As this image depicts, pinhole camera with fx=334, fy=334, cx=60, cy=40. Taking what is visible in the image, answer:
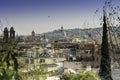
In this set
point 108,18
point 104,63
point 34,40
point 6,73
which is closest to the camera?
point 6,73

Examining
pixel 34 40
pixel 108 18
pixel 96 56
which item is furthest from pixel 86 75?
pixel 34 40

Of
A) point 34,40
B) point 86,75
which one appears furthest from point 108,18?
point 34,40

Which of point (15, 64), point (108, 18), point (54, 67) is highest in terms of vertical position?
point (108, 18)

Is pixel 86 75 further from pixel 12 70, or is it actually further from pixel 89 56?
pixel 89 56

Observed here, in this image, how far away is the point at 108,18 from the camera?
23.8 feet

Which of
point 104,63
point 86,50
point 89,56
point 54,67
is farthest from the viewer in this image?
point 86,50

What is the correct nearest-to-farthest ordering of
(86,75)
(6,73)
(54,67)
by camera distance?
(6,73), (86,75), (54,67)

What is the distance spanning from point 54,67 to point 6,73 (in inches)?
1676

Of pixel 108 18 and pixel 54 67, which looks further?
pixel 54 67

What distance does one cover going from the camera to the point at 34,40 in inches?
4993

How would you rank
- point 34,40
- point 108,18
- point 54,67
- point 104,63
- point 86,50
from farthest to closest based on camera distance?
point 34,40 → point 86,50 → point 54,67 → point 104,63 → point 108,18

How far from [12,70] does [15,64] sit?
77 millimetres

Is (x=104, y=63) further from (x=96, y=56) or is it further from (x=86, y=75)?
(x=96, y=56)

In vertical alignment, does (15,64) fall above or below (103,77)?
above
